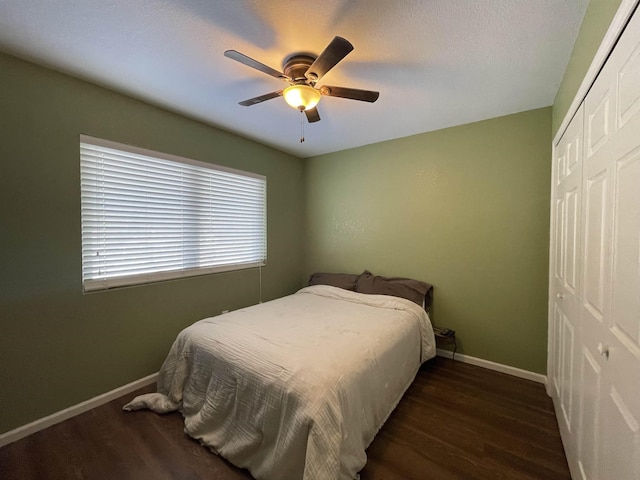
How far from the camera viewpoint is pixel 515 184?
241 cm

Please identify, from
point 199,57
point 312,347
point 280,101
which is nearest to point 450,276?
point 312,347

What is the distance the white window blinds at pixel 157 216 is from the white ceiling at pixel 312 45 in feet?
1.93

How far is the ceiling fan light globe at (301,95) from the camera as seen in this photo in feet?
5.25

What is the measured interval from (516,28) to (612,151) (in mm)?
950

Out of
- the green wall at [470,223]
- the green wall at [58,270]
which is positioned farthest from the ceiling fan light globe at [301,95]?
the green wall at [470,223]

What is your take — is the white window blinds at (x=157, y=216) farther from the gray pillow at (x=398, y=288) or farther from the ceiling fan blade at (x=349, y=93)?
the ceiling fan blade at (x=349, y=93)

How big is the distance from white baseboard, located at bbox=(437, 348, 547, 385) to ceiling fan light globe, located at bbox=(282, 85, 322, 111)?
2.77m

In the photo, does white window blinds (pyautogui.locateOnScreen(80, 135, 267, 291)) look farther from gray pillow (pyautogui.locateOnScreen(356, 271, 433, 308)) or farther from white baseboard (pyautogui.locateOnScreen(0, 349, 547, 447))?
gray pillow (pyautogui.locateOnScreen(356, 271, 433, 308))

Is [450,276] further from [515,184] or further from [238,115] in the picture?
[238,115]

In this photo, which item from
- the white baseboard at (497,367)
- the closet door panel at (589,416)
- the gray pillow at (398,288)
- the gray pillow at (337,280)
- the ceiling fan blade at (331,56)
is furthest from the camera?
the gray pillow at (337,280)

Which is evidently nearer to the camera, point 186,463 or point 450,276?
point 186,463

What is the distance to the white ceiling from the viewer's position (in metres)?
1.32

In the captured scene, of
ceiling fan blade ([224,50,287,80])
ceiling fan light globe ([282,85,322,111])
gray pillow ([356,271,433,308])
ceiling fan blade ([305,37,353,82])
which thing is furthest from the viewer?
gray pillow ([356,271,433,308])

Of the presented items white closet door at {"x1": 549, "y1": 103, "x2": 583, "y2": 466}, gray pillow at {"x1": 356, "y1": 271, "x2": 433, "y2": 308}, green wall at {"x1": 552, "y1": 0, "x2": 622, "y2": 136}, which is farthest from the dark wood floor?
green wall at {"x1": 552, "y1": 0, "x2": 622, "y2": 136}
